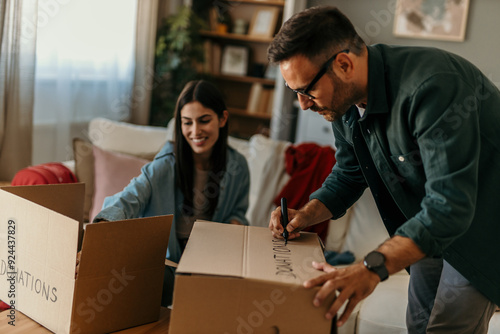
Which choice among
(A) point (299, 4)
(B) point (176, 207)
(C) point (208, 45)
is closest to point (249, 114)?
(C) point (208, 45)

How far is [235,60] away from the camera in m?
4.73

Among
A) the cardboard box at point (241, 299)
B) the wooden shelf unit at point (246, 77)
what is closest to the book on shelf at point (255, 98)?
the wooden shelf unit at point (246, 77)

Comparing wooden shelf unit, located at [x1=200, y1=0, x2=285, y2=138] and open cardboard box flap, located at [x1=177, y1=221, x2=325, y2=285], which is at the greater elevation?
wooden shelf unit, located at [x1=200, y1=0, x2=285, y2=138]

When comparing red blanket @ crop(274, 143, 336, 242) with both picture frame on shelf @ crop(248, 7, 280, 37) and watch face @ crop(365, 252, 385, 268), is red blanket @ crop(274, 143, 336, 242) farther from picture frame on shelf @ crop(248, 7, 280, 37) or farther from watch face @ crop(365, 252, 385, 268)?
picture frame on shelf @ crop(248, 7, 280, 37)

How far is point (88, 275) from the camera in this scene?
1022mm

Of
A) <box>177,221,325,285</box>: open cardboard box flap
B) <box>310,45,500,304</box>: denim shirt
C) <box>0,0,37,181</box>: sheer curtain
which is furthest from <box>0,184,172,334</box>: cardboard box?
<box>0,0,37,181</box>: sheer curtain

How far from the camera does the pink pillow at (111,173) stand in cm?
243

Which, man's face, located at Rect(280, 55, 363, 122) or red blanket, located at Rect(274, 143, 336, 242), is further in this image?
red blanket, located at Rect(274, 143, 336, 242)

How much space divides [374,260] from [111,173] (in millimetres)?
1808

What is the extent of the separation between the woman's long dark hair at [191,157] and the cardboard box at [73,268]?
64cm

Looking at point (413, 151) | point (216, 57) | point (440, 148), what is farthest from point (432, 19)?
point (440, 148)

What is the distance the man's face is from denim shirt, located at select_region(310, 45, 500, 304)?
49mm

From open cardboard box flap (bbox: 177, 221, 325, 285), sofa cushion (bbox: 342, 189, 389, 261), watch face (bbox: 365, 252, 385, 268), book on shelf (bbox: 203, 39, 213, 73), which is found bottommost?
sofa cushion (bbox: 342, 189, 389, 261)

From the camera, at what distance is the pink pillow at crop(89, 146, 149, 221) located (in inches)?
95.6
